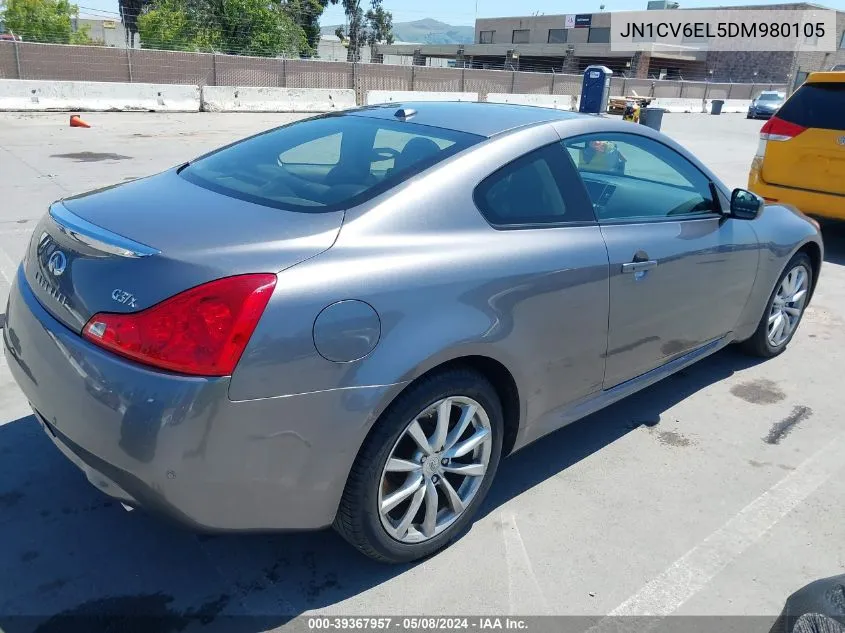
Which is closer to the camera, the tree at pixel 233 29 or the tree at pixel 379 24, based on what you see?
the tree at pixel 233 29

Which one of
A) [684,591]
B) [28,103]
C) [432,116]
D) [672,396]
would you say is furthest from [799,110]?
[28,103]

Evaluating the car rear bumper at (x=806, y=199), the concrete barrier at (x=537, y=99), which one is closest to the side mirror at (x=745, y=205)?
the car rear bumper at (x=806, y=199)

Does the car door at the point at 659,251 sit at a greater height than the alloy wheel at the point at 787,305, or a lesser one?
greater

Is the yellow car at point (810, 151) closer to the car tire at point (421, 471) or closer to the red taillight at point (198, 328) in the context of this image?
the car tire at point (421, 471)

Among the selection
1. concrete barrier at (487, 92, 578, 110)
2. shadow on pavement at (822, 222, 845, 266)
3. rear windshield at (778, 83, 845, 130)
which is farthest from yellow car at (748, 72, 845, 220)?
concrete barrier at (487, 92, 578, 110)

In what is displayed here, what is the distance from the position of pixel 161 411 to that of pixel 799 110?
7464 millimetres

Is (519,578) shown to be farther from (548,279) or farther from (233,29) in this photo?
(233,29)

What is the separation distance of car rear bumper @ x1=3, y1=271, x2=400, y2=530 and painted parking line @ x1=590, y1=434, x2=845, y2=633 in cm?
110

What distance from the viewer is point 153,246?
7.02 feet

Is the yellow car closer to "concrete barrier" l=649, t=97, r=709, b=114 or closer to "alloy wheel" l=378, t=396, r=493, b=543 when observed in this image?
"alloy wheel" l=378, t=396, r=493, b=543

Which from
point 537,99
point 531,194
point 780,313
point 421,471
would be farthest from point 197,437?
point 537,99

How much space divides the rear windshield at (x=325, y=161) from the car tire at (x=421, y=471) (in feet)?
2.45

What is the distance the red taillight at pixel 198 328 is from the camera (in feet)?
6.36

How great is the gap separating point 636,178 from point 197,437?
9.08 feet
